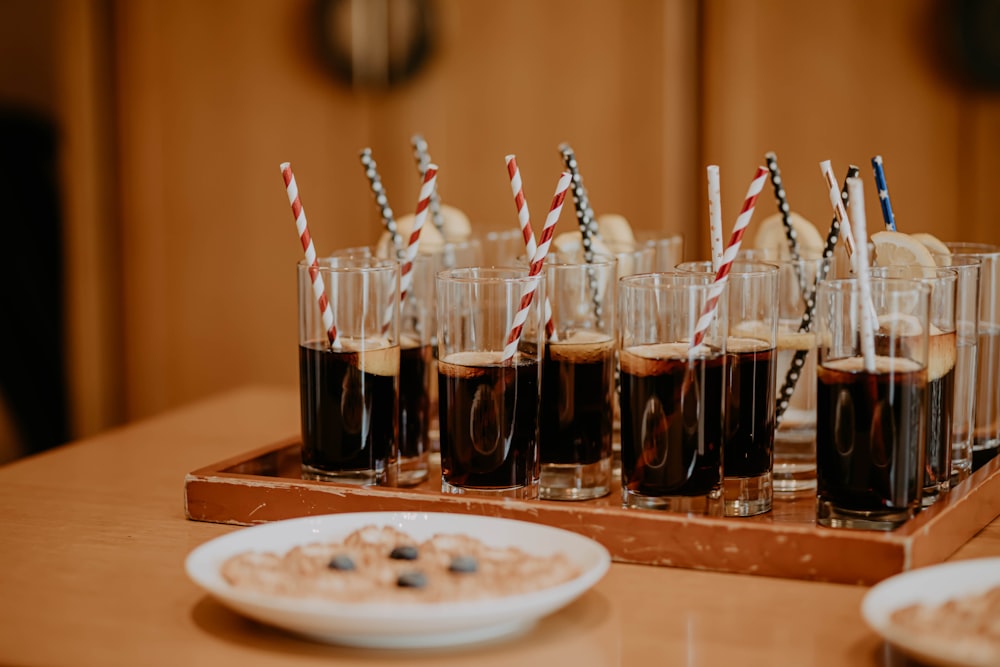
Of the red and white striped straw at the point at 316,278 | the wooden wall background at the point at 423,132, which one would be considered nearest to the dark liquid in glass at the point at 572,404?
the red and white striped straw at the point at 316,278

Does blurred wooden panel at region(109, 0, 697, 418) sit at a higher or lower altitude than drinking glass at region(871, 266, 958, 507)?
higher

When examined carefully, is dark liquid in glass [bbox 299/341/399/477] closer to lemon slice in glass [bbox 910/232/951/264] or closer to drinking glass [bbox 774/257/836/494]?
drinking glass [bbox 774/257/836/494]

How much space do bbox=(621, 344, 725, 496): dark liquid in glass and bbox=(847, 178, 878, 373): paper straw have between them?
144 mm

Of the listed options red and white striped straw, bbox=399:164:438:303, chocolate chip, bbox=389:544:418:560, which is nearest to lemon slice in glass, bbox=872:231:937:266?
red and white striped straw, bbox=399:164:438:303

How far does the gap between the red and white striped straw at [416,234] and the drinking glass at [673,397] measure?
0.99ft

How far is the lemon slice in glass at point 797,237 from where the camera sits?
5.02 ft

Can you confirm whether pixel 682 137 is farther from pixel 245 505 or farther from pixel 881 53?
pixel 245 505

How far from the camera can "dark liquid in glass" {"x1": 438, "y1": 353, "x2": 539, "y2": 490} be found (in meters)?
1.31

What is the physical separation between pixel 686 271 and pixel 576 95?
1.95 metres

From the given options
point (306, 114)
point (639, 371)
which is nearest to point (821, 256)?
point (639, 371)

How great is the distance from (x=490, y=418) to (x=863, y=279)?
0.39 meters

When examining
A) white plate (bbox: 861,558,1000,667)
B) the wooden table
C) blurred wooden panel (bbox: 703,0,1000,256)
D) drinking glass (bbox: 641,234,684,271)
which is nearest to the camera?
white plate (bbox: 861,558,1000,667)

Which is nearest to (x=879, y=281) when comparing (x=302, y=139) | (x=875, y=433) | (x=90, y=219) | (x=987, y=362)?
(x=875, y=433)

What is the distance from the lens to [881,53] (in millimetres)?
2965
